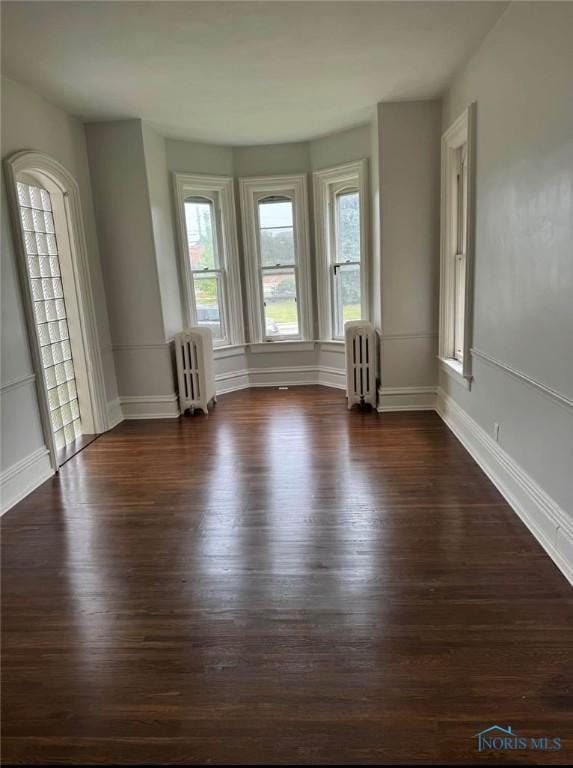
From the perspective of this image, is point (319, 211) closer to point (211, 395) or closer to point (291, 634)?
point (211, 395)

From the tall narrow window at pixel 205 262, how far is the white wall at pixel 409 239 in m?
2.18

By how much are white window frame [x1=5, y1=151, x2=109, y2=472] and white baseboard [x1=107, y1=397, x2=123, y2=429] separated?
70 millimetres

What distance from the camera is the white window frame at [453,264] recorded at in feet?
12.5

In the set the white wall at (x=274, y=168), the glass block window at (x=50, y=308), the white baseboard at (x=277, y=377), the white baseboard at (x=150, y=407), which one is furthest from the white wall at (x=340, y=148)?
the white baseboard at (x=150, y=407)

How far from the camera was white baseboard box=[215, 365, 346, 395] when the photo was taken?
6.35 meters

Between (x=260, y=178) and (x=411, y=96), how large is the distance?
6.90ft

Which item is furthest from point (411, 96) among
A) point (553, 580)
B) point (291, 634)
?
point (291, 634)

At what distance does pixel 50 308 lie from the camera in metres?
4.38

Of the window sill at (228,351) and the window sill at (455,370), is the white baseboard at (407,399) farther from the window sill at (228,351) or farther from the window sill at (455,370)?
the window sill at (228,351)

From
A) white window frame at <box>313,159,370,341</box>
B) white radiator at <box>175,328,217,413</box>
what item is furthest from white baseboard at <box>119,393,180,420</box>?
white window frame at <box>313,159,370,341</box>

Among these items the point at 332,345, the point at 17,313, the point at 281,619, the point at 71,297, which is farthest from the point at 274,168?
the point at 281,619

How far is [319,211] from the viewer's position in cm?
590

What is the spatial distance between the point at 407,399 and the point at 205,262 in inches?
114

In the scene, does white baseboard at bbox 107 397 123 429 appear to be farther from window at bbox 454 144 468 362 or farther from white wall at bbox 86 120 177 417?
window at bbox 454 144 468 362
